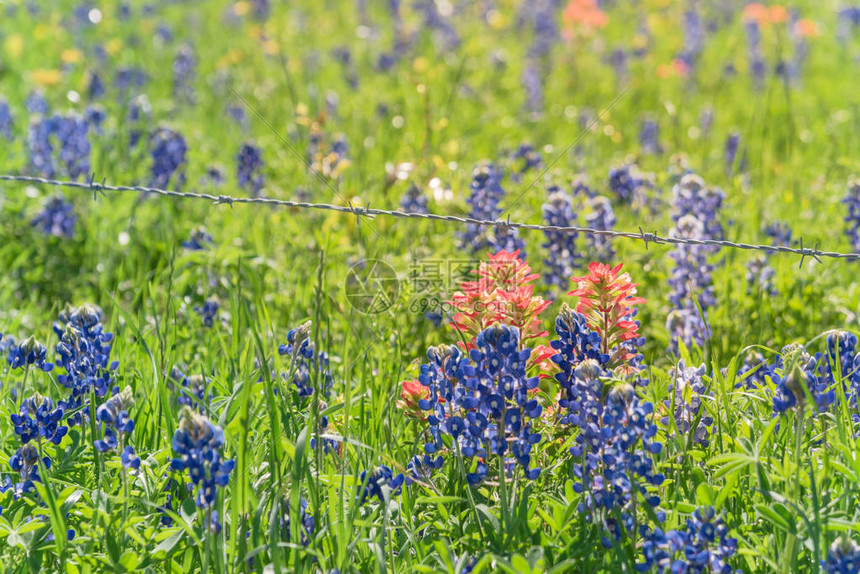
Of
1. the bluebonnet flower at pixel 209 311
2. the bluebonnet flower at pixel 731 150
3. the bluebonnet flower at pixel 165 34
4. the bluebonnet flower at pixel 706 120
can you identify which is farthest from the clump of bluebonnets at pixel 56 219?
the bluebonnet flower at pixel 165 34

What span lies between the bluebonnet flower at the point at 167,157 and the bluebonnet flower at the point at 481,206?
1821mm

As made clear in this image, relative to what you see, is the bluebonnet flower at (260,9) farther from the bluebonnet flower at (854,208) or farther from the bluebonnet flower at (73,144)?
the bluebonnet flower at (854,208)

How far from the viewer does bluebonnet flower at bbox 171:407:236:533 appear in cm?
161

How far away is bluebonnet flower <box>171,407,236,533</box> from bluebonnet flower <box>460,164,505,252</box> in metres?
1.75

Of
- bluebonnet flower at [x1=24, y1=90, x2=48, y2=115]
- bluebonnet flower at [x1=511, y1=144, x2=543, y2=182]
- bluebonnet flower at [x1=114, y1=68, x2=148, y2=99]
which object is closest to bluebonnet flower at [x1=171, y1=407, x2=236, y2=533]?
bluebonnet flower at [x1=511, y1=144, x2=543, y2=182]

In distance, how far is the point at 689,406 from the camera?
2.11m

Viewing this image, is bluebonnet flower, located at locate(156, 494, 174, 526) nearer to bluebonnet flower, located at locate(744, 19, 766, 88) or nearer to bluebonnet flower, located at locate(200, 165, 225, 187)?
bluebonnet flower, located at locate(200, 165, 225, 187)

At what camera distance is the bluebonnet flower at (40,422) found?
78.0 inches

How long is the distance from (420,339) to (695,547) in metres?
1.60

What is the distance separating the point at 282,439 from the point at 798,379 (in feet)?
3.84

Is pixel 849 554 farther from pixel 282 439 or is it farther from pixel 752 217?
pixel 752 217

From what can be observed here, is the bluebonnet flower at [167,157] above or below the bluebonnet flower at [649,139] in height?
below

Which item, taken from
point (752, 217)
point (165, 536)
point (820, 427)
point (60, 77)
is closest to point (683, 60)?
point (752, 217)

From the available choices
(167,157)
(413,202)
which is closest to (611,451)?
(413,202)
